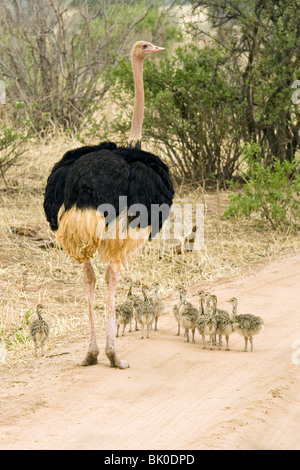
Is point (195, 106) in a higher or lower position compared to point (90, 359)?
higher

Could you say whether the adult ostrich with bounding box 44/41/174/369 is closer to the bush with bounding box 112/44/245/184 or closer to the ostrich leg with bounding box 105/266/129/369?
the ostrich leg with bounding box 105/266/129/369

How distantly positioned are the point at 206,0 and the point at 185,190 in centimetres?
302

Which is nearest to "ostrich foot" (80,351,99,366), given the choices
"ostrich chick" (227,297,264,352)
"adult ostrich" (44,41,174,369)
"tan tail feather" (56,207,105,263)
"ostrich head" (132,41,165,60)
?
"adult ostrich" (44,41,174,369)

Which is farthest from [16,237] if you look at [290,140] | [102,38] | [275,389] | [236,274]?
[102,38]

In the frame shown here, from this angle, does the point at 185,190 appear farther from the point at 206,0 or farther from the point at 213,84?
the point at 206,0

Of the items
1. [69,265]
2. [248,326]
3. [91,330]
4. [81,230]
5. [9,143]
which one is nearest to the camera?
[81,230]

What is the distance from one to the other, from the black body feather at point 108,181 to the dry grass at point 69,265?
1565 mm

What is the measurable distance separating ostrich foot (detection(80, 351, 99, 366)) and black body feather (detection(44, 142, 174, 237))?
982mm

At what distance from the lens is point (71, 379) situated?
5.96 m

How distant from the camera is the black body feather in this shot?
19.2ft

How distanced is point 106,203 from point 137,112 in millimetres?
1756

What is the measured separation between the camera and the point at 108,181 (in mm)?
5887

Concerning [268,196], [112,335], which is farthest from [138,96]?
[268,196]

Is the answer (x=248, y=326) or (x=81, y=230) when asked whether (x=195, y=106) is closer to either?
(x=248, y=326)
